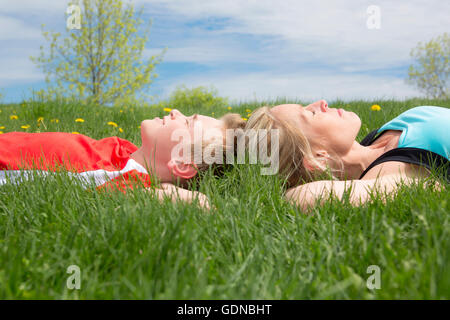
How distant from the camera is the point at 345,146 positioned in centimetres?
270

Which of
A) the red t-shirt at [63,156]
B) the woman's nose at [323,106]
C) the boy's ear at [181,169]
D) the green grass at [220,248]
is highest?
the woman's nose at [323,106]

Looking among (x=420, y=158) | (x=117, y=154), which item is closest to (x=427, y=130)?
(x=420, y=158)

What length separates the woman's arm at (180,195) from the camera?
181cm

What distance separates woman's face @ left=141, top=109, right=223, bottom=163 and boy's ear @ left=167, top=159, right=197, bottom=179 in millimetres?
89

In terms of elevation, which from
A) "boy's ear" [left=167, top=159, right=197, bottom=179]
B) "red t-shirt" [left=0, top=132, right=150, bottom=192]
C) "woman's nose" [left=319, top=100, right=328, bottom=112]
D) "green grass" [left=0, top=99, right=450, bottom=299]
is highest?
"woman's nose" [left=319, top=100, right=328, bottom=112]

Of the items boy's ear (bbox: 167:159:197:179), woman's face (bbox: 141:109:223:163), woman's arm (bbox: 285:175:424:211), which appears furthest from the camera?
woman's face (bbox: 141:109:223:163)

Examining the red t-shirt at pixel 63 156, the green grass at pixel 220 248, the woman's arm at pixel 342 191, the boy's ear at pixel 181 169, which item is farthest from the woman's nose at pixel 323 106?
the red t-shirt at pixel 63 156

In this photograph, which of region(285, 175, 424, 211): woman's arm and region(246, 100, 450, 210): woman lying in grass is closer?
region(285, 175, 424, 211): woman's arm

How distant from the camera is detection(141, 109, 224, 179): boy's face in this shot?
261 centimetres

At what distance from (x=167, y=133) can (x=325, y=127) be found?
1.20m

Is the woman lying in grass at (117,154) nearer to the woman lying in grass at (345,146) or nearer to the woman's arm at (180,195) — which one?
the woman's arm at (180,195)

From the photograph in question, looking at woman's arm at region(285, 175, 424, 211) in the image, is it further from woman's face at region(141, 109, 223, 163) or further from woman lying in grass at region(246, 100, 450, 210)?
woman's face at region(141, 109, 223, 163)

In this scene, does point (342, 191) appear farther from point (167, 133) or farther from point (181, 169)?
point (167, 133)

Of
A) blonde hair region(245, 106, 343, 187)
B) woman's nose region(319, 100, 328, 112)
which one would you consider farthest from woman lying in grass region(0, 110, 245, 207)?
woman's nose region(319, 100, 328, 112)
